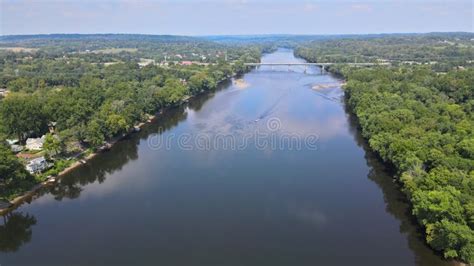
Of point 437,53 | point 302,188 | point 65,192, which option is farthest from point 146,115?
point 437,53

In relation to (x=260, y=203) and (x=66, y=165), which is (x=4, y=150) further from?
(x=260, y=203)

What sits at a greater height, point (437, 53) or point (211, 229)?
point (437, 53)

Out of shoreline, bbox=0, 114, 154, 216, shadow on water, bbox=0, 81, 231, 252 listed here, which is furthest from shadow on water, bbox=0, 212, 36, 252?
shoreline, bbox=0, 114, 154, 216

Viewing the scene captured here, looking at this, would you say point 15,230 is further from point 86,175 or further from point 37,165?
point 86,175

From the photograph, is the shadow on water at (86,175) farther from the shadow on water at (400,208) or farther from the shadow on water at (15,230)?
the shadow on water at (400,208)

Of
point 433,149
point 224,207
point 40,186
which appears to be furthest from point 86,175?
point 433,149

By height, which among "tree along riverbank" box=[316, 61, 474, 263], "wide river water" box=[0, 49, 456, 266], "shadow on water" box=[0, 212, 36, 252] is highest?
"tree along riverbank" box=[316, 61, 474, 263]

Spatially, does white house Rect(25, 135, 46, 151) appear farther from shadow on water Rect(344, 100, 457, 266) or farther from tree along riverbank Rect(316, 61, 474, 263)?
tree along riverbank Rect(316, 61, 474, 263)
